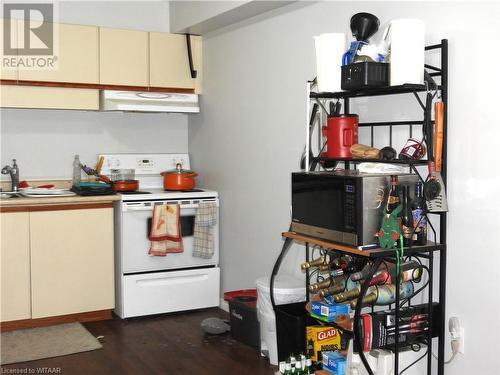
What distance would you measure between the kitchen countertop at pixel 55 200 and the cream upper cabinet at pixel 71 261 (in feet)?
0.22

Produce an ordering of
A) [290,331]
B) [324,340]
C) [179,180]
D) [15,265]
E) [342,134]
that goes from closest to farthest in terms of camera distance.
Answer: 1. [342,134]
2. [324,340]
3. [290,331]
4. [15,265]
5. [179,180]

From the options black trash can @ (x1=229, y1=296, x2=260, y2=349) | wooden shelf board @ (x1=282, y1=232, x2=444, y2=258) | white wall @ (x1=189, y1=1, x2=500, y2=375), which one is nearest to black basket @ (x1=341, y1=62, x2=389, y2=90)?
white wall @ (x1=189, y1=1, x2=500, y2=375)

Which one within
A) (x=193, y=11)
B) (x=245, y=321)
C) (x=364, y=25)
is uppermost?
(x=193, y=11)

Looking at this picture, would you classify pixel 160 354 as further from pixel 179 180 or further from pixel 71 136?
pixel 71 136

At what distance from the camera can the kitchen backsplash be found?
4.80 m

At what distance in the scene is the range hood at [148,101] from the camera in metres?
4.72

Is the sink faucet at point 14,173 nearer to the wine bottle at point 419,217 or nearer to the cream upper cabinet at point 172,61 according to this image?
the cream upper cabinet at point 172,61

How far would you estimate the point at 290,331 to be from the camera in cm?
349

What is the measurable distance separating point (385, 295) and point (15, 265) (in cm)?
257

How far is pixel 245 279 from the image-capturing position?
462 centimetres

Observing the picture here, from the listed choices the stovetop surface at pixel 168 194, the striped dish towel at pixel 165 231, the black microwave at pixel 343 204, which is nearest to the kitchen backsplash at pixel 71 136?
the stovetop surface at pixel 168 194

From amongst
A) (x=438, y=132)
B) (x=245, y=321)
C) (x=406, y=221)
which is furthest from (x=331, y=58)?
(x=245, y=321)

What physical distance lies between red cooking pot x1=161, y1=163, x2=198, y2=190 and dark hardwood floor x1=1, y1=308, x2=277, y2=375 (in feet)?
3.44

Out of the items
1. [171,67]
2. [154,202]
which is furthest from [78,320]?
[171,67]
